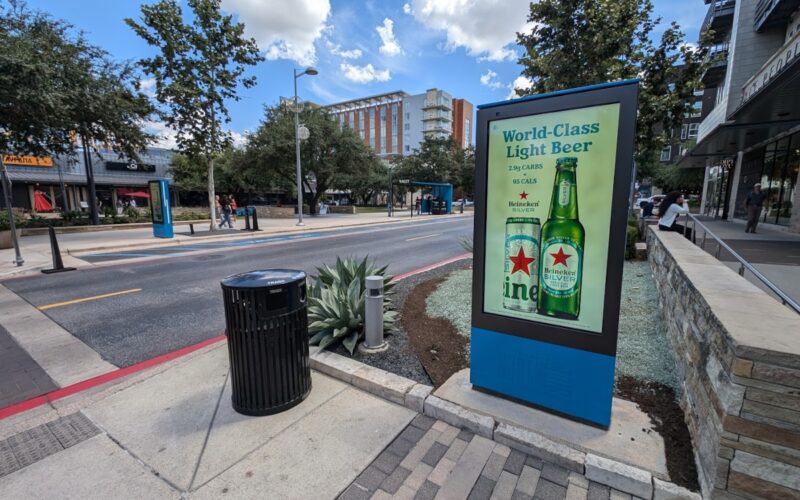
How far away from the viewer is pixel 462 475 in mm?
2209

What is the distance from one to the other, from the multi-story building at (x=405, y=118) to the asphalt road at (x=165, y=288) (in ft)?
228

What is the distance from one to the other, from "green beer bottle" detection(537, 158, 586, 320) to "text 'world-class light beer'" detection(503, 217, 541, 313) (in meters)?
0.05

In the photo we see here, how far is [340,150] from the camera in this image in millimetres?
27828

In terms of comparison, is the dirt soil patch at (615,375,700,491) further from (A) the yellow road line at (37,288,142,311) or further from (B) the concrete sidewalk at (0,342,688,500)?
(A) the yellow road line at (37,288,142,311)

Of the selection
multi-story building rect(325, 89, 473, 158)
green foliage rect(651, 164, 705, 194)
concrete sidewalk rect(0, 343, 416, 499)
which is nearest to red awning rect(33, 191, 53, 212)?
concrete sidewalk rect(0, 343, 416, 499)

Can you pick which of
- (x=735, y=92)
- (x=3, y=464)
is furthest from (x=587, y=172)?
(x=735, y=92)

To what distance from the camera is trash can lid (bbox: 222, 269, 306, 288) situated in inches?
105

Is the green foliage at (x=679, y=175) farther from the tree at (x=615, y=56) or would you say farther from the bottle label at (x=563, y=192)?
the bottle label at (x=563, y=192)

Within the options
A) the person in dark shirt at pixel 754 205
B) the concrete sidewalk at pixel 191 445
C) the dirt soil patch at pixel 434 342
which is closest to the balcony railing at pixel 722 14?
the person in dark shirt at pixel 754 205

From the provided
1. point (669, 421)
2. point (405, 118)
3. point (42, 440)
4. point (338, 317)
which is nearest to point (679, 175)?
point (669, 421)

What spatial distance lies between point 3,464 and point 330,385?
2198 millimetres

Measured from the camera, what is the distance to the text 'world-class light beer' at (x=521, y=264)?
2.59 metres

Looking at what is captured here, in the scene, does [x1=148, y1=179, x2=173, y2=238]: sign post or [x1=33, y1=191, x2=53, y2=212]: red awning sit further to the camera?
[x1=33, y1=191, x2=53, y2=212]: red awning

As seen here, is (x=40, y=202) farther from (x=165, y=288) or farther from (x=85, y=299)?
(x=165, y=288)
